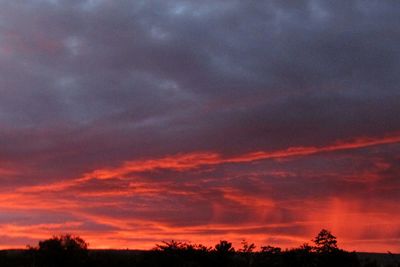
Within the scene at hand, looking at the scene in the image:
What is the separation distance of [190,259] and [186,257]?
730mm

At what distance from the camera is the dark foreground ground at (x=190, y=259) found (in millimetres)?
58750

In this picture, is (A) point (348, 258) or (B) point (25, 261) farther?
(A) point (348, 258)

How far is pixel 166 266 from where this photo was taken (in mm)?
58969

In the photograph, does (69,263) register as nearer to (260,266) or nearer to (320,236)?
(260,266)

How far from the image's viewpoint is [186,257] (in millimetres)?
62031

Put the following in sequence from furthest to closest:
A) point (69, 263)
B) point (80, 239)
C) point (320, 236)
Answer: point (320, 236) < point (80, 239) < point (69, 263)

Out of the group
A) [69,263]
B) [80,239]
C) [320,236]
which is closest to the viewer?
[69,263]

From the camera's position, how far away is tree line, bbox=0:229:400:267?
193 ft

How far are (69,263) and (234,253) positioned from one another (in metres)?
15.2

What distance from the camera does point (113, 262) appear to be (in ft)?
195

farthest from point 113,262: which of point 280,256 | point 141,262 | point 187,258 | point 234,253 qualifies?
point 280,256

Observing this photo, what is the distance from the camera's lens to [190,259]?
201 feet

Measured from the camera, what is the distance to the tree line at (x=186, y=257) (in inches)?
2320

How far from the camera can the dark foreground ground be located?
5875cm
